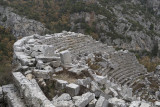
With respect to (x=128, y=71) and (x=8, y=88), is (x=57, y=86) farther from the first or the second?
(x=128, y=71)

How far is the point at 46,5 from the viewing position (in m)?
64.2

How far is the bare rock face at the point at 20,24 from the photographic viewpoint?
47.7 meters

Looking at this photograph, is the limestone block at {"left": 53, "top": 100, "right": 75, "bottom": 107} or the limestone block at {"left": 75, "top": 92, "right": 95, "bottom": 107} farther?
the limestone block at {"left": 75, "top": 92, "right": 95, "bottom": 107}

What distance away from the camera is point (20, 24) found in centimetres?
4862

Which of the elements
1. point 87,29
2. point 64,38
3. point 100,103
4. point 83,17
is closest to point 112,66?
point 64,38

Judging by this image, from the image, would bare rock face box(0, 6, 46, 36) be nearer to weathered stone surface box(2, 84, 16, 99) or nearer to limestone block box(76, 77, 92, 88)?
weathered stone surface box(2, 84, 16, 99)

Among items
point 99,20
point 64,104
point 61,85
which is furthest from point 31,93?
point 99,20

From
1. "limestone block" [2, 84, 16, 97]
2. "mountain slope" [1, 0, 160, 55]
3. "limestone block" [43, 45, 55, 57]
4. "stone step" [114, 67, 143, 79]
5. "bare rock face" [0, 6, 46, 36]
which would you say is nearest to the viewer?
"limestone block" [2, 84, 16, 97]

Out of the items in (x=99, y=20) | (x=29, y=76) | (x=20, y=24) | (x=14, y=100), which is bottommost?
(x=20, y=24)

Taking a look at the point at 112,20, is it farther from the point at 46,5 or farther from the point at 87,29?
the point at 46,5

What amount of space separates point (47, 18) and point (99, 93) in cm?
5233

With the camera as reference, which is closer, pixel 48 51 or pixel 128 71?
pixel 48 51

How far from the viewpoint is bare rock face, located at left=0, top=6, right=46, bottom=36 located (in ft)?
157

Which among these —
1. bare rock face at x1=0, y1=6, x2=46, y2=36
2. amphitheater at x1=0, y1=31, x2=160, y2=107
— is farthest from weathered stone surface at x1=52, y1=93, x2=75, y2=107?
bare rock face at x1=0, y1=6, x2=46, y2=36
